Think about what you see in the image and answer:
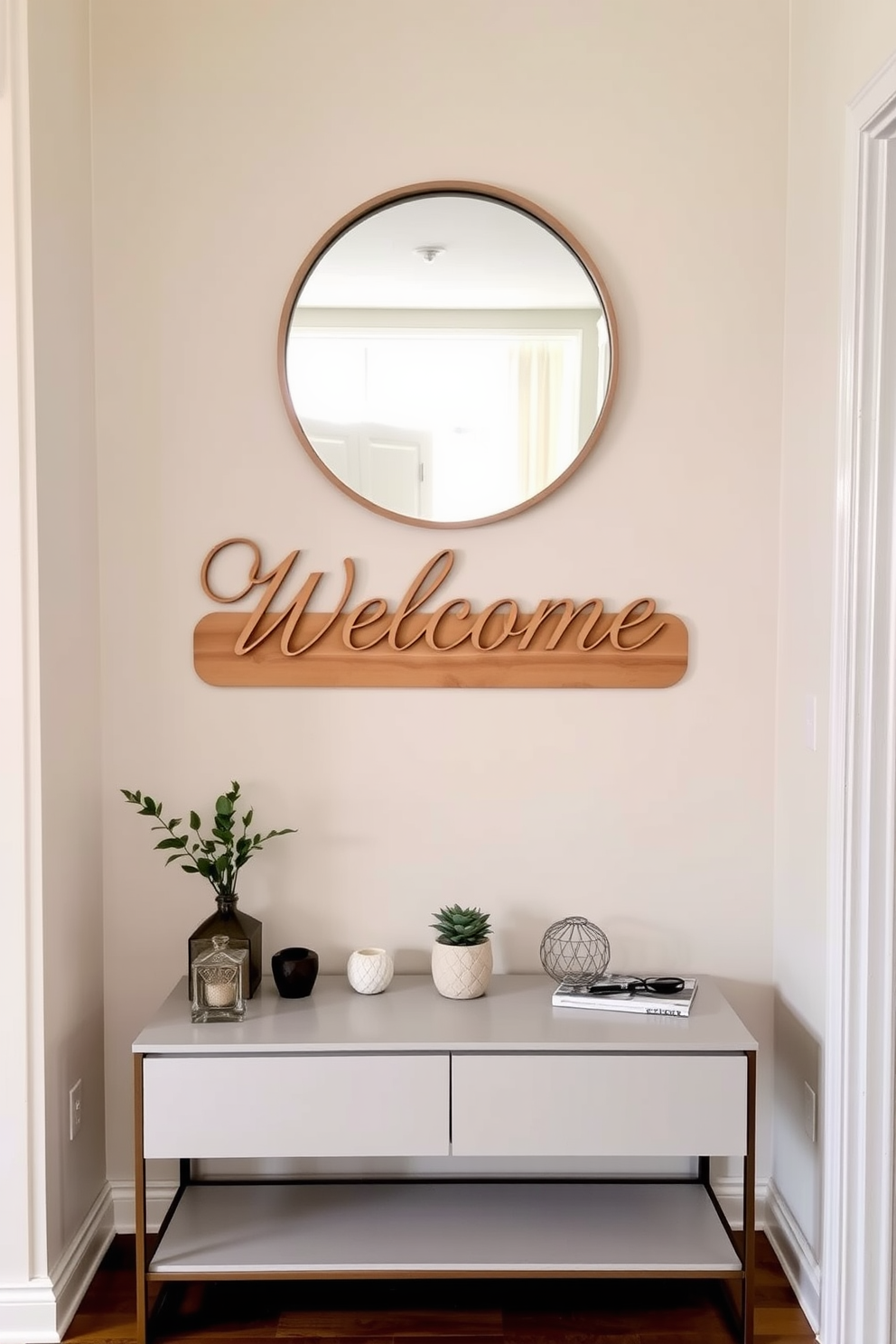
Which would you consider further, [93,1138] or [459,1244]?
[93,1138]

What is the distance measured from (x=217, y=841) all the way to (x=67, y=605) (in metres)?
0.58

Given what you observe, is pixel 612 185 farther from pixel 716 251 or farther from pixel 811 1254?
pixel 811 1254

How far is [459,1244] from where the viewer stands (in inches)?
81.2

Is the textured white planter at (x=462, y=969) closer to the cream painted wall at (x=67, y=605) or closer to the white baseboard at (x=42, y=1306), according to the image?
the cream painted wall at (x=67, y=605)

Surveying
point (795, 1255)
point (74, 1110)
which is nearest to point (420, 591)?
point (74, 1110)

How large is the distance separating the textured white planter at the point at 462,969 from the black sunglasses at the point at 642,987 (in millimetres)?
215

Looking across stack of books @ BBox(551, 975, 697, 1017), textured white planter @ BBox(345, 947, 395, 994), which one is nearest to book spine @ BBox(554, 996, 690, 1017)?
stack of books @ BBox(551, 975, 697, 1017)

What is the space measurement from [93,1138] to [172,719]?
0.88 m

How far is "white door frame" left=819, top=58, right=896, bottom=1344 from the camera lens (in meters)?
1.88

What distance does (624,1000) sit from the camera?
212cm

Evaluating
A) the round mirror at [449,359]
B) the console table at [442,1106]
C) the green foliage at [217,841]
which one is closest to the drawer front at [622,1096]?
the console table at [442,1106]

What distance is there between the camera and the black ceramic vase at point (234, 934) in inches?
82.9

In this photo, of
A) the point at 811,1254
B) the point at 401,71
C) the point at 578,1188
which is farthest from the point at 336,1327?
the point at 401,71

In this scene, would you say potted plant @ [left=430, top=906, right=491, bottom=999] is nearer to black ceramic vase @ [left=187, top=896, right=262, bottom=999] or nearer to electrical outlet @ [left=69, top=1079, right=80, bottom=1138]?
black ceramic vase @ [left=187, top=896, right=262, bottom=999]
